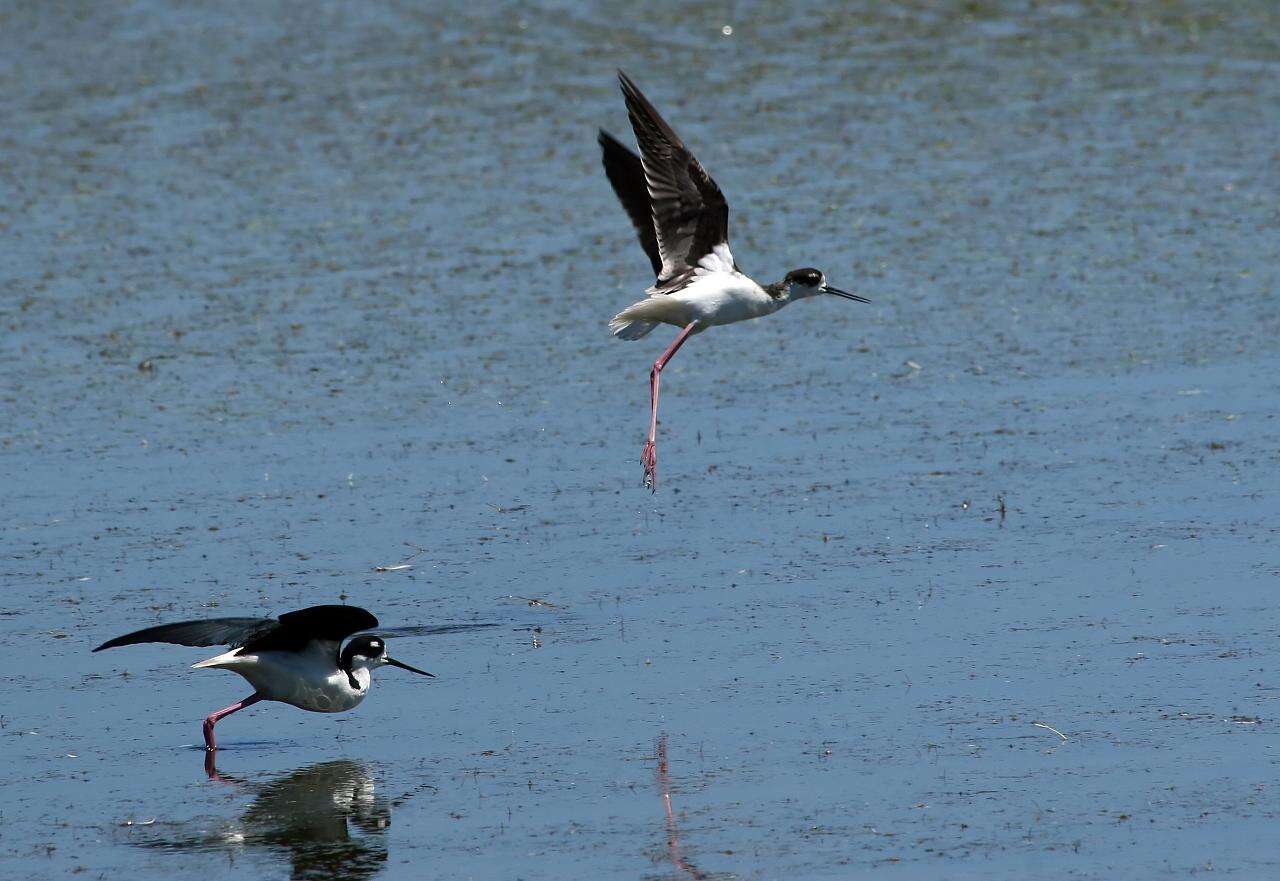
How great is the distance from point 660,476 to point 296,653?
3366 mm

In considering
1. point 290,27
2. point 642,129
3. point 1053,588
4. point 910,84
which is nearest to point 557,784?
point 1053,588

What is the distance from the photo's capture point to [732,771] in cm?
749

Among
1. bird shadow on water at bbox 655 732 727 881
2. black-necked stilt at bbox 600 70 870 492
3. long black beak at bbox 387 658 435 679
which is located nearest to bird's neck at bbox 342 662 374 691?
long black beak at bbox 387 658 435 679

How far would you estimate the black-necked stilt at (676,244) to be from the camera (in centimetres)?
1061

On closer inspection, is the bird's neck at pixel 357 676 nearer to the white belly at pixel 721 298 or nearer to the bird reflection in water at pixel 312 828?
the bird reflection in water at pixel 312 828

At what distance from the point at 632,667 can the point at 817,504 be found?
7.11 ft

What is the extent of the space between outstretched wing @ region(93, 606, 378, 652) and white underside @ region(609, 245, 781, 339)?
326 cm

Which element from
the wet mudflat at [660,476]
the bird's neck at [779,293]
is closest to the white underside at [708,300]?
the bird's neck at [779,293]

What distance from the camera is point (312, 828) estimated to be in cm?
729

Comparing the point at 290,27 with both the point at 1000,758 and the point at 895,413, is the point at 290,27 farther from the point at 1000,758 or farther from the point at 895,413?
the point at 1000,758

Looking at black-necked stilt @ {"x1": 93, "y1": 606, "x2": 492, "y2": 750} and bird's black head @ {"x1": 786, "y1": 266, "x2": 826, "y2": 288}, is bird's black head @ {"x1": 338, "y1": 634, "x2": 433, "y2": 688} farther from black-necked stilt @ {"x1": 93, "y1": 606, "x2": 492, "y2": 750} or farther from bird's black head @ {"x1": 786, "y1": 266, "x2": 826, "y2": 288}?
bird's black head @ {"x1": 786, "y1": 266, "x2": 826, "y2": 288}

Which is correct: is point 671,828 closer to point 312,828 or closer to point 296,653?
point 312,828

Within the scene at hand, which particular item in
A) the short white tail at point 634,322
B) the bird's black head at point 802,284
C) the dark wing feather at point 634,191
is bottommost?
the short white tail at point 634,322

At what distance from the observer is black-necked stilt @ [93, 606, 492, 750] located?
26.3 ft
